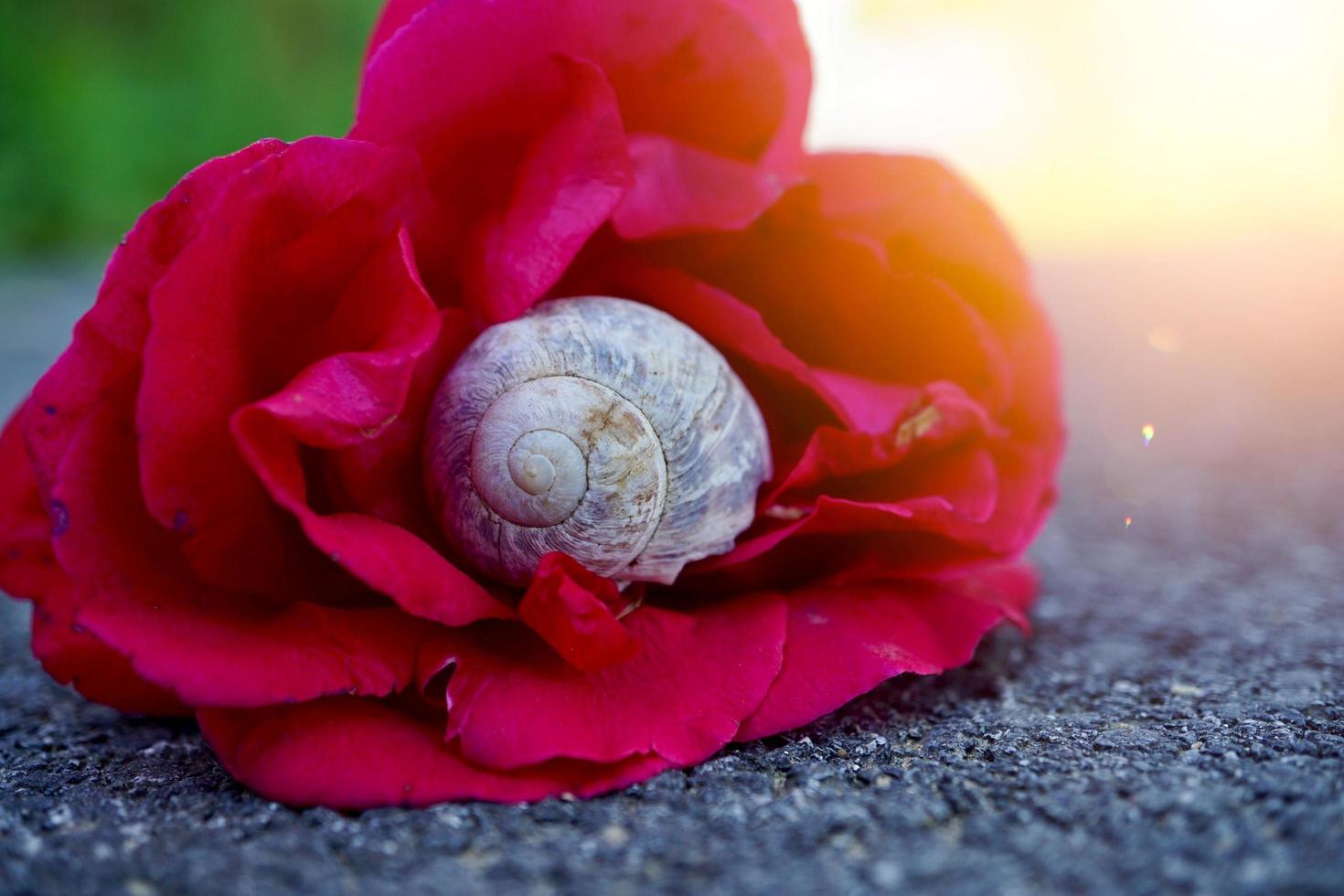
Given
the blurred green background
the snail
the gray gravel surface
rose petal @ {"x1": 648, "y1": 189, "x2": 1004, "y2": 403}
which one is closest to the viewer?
the gray gravel surface

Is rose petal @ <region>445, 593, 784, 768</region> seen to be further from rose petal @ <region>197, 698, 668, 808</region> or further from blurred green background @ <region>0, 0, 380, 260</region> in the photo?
blurred green background @ <region>0, 0, 380, 260</region>

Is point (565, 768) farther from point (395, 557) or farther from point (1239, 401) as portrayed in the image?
point (1239, 401)

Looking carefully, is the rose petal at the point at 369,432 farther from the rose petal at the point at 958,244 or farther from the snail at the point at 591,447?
the rose petal at the point at 958,244

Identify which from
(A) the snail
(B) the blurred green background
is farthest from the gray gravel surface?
(B) the blurred green background

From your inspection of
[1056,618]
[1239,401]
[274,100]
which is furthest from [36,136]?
[1056,618]

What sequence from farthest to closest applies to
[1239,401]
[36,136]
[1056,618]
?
[36,136] < [1239,401] < [1056,618]

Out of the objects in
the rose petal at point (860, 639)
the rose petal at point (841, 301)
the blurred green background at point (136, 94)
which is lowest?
the rose petal at point (860, 639)

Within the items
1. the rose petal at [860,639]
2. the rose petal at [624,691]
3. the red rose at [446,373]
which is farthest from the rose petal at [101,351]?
the rose petal at [860,639]
